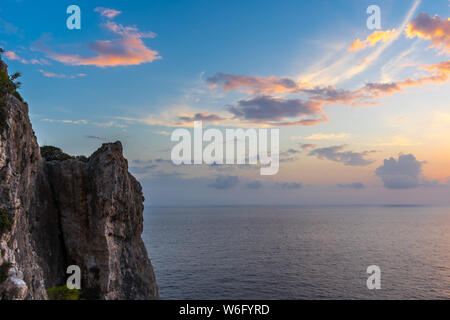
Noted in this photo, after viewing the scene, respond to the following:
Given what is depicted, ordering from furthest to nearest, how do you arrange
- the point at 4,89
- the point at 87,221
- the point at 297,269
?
the point at 297,269 → the point at 87,221 → the point at 4,89

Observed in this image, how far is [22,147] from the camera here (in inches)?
1046

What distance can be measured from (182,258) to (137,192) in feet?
180

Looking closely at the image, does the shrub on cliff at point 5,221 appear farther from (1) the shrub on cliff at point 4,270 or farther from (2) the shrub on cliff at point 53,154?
(2) the shrub on cliff at point 53,154

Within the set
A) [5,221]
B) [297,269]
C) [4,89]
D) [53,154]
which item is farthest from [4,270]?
[297,269]

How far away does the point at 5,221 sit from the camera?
2062 centimetres

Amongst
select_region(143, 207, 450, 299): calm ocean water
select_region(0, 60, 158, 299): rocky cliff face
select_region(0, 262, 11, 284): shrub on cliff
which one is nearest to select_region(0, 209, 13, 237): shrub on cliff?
select_region(0, 262, 11, 284): shrub on cliff

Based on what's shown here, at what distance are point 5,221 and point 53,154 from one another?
90.6 ft

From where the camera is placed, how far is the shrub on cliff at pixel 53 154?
145 feet

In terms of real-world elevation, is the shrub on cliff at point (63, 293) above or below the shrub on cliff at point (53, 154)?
below

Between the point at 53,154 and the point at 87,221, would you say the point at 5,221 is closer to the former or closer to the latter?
the point at 87,221

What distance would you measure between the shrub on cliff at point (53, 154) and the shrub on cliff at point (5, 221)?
81.2ft

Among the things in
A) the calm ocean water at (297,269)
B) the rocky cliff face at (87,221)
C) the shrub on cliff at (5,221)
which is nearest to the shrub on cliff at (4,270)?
the shrub on cliff at (5,221)

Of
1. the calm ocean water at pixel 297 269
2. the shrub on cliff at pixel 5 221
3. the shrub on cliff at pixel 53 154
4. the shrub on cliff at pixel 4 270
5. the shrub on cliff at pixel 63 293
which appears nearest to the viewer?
the shrub on cliff at pixel 4 270
